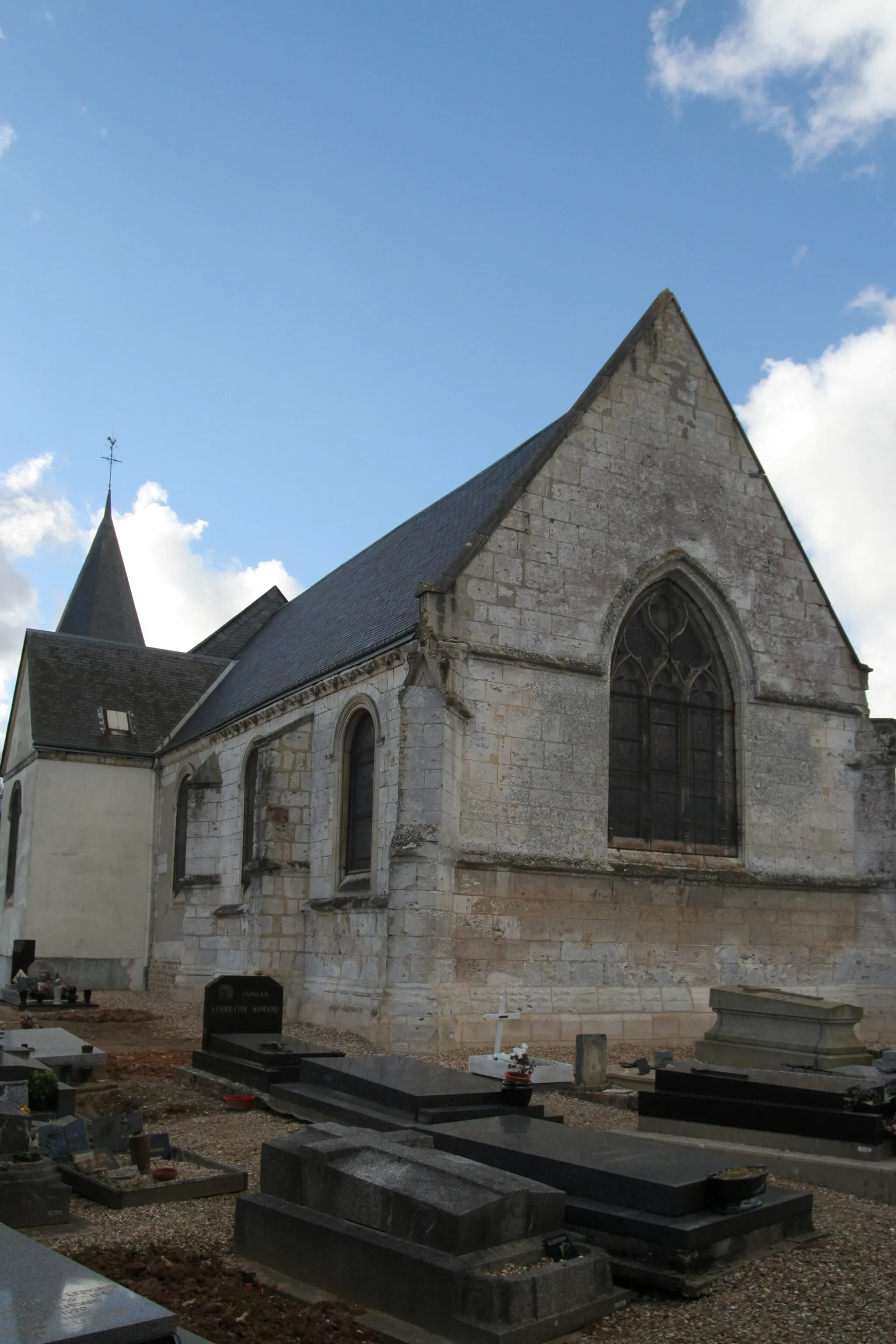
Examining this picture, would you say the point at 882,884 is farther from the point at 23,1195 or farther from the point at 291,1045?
the point at 23,1195

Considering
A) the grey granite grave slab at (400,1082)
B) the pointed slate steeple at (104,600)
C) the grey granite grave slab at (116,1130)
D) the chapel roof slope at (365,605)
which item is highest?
the pointed slate steeple at (104,600)

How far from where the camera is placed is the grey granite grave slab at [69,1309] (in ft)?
10.4

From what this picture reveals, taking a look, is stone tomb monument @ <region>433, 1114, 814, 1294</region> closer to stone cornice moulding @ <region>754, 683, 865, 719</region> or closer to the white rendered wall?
stone cornice moulding @ <region>754, 683, 865, 719</region>

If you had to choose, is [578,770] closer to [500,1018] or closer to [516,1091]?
[500,1018]

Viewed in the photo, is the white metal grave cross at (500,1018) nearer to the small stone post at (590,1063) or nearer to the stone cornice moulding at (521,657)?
the small stone post at (590,1063)

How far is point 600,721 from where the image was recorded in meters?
15.2

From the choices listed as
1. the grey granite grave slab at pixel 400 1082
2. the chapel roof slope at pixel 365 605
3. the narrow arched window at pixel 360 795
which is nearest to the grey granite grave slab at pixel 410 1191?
the grey granite grave slab at pixel 400 1082

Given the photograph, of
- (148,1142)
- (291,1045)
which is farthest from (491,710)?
(148,1142)

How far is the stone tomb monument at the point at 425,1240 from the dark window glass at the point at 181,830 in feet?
58.4

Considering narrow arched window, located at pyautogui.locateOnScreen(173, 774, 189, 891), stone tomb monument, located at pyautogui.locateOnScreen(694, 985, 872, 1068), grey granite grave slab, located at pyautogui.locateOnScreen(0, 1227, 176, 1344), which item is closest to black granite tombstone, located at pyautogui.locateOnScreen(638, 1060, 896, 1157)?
stone tomb monument, located at pyautogui.locateOnScreen(694, 985, 872, 1068)

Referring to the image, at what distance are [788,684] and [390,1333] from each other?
13.5m

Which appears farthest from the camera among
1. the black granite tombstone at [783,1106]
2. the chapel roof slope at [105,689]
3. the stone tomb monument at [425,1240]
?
the chapel roof slope at [105,689]

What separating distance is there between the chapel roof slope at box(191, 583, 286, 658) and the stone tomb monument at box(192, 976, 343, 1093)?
1702cm

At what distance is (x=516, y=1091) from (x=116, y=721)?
18008 mm
